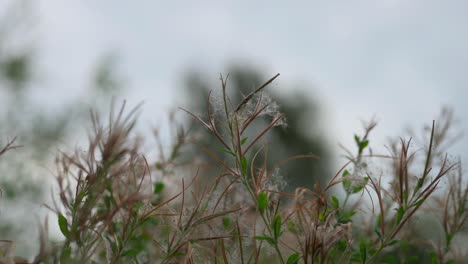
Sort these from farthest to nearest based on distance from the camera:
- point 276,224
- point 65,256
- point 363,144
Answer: point 363,144 < point 276,224 < point 65,256

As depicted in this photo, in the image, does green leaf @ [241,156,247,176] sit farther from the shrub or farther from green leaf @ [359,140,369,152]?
green leaf @ [359,140,369,152]

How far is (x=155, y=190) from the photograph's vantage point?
6.98 ft

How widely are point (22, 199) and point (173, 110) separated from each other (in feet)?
9.32

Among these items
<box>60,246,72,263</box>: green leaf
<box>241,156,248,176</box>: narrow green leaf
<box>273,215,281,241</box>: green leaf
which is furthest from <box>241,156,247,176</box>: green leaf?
<box>60,246,72,263</box>: green leaf

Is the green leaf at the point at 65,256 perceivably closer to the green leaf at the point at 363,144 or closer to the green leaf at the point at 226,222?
the green leaf at the point at 226,222

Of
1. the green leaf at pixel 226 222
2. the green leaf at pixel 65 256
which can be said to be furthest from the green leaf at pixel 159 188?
the green leaf at pixel 65 256

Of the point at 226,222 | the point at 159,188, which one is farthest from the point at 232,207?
the point at 159,188

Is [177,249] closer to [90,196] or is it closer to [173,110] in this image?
[90,196]

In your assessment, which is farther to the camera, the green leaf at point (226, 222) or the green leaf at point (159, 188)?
the green leaf at point (159, 188)

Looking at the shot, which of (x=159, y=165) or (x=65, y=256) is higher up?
(x=159, y=165)

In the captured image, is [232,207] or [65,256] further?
[232,207]

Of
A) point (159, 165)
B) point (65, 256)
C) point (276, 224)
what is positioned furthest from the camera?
point (159, 165)

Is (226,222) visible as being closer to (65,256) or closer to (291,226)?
(291,226)

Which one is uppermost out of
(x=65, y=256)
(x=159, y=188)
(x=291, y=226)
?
(x=159, y=188)
